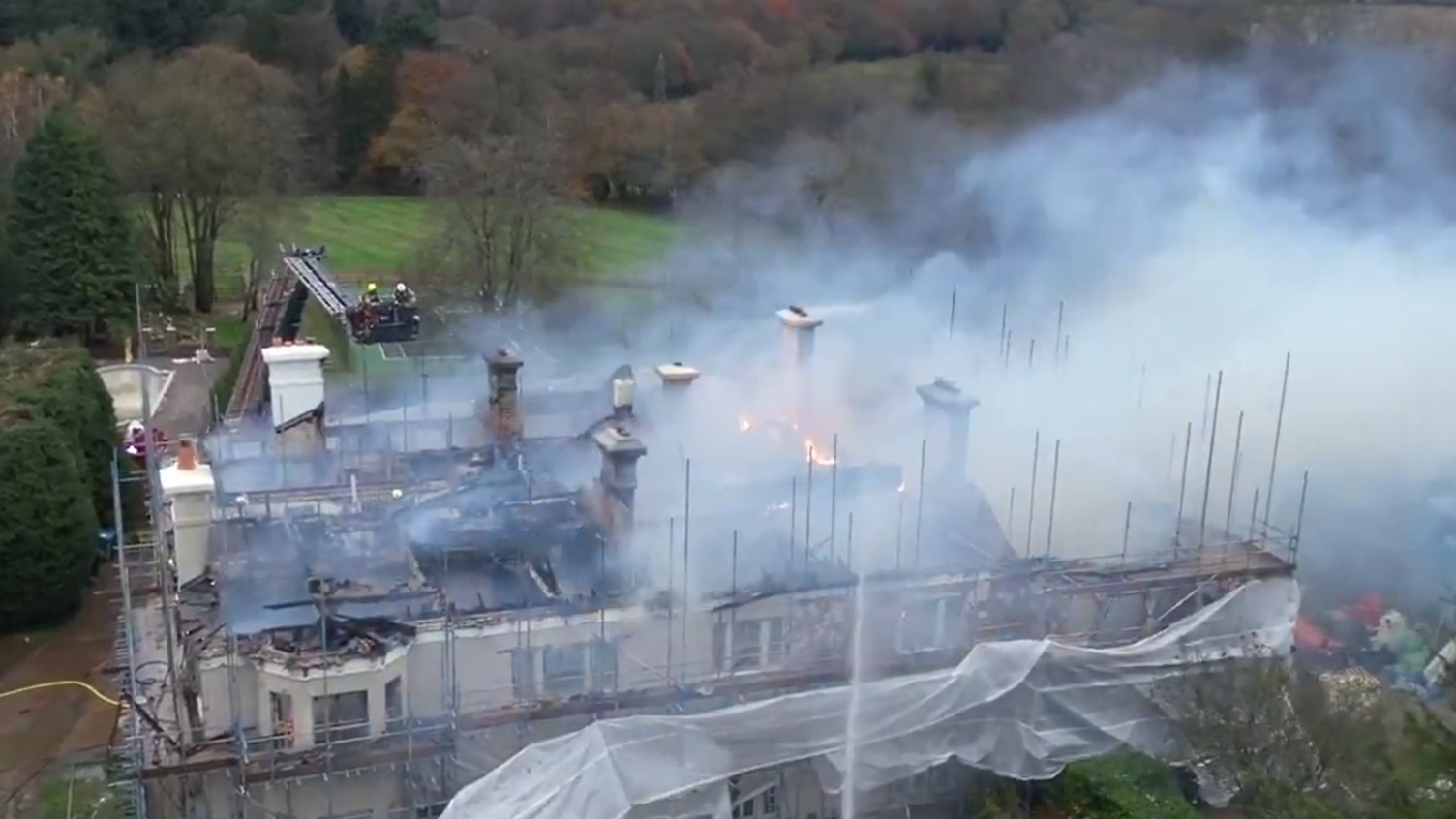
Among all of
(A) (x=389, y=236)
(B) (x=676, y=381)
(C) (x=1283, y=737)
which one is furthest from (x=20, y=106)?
(C) (x=1283, y=737)

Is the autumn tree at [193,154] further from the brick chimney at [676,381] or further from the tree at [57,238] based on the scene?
the brick chimney at [676,381]

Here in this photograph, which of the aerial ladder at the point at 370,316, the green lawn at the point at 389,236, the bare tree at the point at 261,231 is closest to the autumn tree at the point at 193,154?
the bare tree at the point at 261,231

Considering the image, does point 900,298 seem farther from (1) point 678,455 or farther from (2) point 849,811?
(2) point 849,811

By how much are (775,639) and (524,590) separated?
2137mm

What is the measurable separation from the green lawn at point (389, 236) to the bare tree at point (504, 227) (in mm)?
952

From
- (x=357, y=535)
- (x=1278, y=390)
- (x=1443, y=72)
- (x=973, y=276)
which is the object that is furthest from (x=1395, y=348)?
(x=357, y=535)

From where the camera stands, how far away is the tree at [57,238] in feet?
88.8

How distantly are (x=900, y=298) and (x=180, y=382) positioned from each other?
1284 centimetres

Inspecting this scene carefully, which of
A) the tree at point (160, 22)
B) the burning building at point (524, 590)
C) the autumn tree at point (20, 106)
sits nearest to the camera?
the burning building at point (524, 590)

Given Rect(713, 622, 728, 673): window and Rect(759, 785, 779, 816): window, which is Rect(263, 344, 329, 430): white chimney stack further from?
Rect(759, 785, 779, 816): window

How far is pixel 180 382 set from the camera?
26.6 m

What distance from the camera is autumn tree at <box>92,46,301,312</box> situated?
30281mm

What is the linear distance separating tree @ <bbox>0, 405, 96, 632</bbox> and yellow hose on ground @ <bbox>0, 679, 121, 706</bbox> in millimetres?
1254

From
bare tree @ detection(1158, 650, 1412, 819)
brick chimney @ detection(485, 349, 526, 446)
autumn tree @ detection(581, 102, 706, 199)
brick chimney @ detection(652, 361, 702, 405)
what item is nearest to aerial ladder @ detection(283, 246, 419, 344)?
brick chimney @ detection(485, 349, 526, 446)
